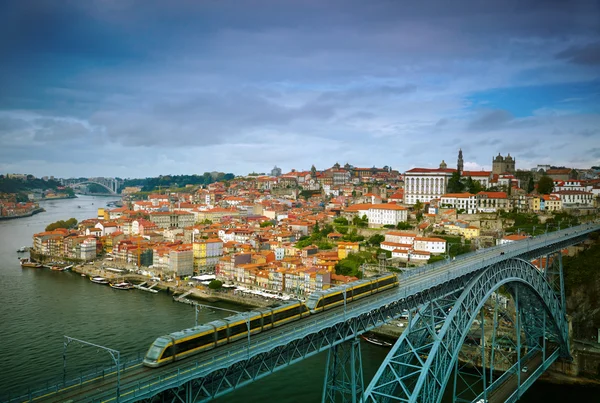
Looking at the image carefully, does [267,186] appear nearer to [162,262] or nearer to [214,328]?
[162,262]

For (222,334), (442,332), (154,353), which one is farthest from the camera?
(442,332)

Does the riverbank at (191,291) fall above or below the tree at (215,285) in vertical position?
below

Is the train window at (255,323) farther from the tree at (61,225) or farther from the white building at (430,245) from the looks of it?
the tree at (61,225)

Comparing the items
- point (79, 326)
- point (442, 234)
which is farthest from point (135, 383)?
point (442, 234)

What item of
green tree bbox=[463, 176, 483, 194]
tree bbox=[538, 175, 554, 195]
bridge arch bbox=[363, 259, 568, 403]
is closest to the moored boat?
bridge arch bbox=[363, 259, 568, 403]

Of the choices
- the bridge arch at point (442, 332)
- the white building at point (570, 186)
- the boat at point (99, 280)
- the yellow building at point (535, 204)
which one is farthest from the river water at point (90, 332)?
the white building at point (570, 186)

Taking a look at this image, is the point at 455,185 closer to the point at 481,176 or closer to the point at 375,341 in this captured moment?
the point at 481,176

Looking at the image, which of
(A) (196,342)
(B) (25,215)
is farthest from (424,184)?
(B) (25,215)
